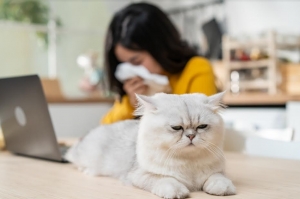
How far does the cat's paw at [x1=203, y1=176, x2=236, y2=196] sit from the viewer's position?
62 cm

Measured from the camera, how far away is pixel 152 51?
157 centimetres

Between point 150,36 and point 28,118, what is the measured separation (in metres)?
0.69

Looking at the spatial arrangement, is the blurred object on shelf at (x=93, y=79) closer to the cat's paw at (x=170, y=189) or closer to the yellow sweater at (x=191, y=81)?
the yellow sweater at (x=191, y=81)

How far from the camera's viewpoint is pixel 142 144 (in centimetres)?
67

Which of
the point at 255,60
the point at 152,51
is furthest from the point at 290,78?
the point at 152,51

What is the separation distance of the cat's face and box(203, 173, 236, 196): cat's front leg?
0.15 feet

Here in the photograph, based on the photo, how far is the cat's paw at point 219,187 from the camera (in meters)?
0.62

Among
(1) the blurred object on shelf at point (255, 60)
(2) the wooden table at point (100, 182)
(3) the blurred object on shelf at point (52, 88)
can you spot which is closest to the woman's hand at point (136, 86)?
(2) the wooden table at point (100, 182)

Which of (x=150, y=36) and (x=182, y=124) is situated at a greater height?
(x=150, y=36)

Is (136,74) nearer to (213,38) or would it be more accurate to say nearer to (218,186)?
(218,186)

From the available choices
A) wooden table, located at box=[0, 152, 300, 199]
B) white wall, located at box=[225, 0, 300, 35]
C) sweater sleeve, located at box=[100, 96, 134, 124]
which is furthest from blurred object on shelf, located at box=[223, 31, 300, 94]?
wooden table, located at box=[0, 152, 300, 199]

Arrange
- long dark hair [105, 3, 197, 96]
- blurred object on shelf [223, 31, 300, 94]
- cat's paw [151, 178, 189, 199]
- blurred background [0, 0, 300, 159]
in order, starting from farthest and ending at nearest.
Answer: blurred object on shelf [223, 31, 300, 94] < blurred background [0, 0, 300, 159] < long dark hair [105, 3, 197, 96] < cat's paw [151, 178, 189, 199]

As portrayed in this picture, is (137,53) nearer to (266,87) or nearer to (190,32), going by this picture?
(266,87)

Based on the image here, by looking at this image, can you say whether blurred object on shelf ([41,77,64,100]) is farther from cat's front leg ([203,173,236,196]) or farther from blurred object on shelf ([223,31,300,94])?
cat's front leg ([203,173,236,196])
